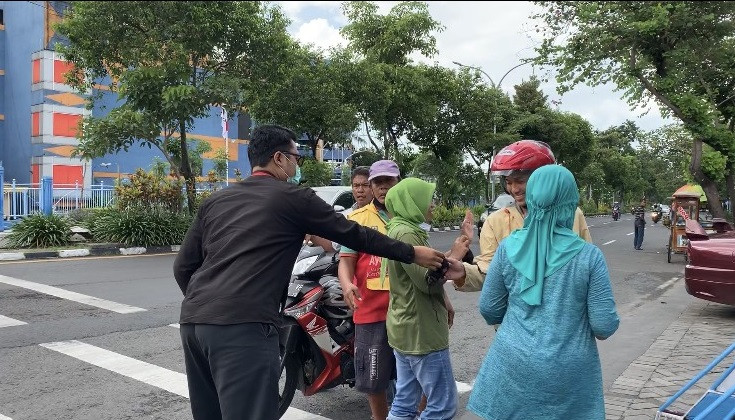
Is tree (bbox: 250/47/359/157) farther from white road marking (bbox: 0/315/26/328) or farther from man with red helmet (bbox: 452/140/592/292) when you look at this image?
man with red helmet (bbox: 452/140/592/292)

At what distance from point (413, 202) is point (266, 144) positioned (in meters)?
0.83

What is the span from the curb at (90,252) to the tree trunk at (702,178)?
13328 mm

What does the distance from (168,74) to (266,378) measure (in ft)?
33.3

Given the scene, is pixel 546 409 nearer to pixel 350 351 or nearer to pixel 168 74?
pixel 350 351

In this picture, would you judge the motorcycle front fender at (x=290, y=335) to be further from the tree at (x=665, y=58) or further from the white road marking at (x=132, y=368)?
the tree at (x=665, y=58)

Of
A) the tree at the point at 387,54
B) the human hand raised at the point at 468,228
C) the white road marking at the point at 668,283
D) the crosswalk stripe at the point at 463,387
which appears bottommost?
the white road marking at the point at 668,283

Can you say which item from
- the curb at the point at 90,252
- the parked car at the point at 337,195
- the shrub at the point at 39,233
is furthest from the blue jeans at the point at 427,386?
the shrub at the point at 39,233

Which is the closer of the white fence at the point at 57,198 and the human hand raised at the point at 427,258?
the human hand raised at the point at 427,258

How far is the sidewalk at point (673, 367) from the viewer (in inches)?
177

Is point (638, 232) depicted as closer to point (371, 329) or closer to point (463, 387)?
point (463, 387)

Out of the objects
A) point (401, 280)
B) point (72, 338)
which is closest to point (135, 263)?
point (72, 338)

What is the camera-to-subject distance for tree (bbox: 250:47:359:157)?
21000mm

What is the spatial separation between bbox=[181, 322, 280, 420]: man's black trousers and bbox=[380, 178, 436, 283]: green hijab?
3.14 ft

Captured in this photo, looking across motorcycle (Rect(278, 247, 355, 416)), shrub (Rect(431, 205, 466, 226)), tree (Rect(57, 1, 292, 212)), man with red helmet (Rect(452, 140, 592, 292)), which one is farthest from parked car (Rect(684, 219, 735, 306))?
shrub (Rect(431, 205, 466, 226))
